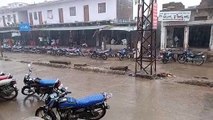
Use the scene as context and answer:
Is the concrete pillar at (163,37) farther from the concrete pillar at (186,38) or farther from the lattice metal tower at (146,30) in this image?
the lattice metal tower at (146,30)

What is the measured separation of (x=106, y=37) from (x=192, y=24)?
9.30 m

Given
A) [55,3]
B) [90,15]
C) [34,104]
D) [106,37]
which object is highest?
[55,3]

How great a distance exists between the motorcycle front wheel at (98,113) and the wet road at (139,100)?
275 mm

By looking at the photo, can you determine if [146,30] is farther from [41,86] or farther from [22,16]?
[22,16]

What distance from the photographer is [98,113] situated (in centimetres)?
689

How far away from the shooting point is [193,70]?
14.5 meters

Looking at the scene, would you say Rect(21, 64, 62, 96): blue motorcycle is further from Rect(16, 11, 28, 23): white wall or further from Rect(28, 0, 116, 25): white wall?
Rect(16, 11, 28, 23): white wall

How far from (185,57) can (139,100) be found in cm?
949

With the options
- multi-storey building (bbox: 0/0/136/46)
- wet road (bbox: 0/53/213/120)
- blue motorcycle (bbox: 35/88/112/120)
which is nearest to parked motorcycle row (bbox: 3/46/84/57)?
multi-storey building (bbox: 0/0/136/46)

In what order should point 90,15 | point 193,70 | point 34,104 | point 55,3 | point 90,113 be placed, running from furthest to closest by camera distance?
point 55,3 < point 90,15 < point 193,70 < point 34,104 < point 90,113

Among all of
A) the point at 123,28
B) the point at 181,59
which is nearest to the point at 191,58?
the point at 181,59

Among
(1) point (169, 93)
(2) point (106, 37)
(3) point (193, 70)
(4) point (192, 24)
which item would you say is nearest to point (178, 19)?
(4) point (192, 24)

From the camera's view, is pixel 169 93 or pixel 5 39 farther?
pixel 5 39

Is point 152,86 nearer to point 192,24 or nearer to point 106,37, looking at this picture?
point 192,24
